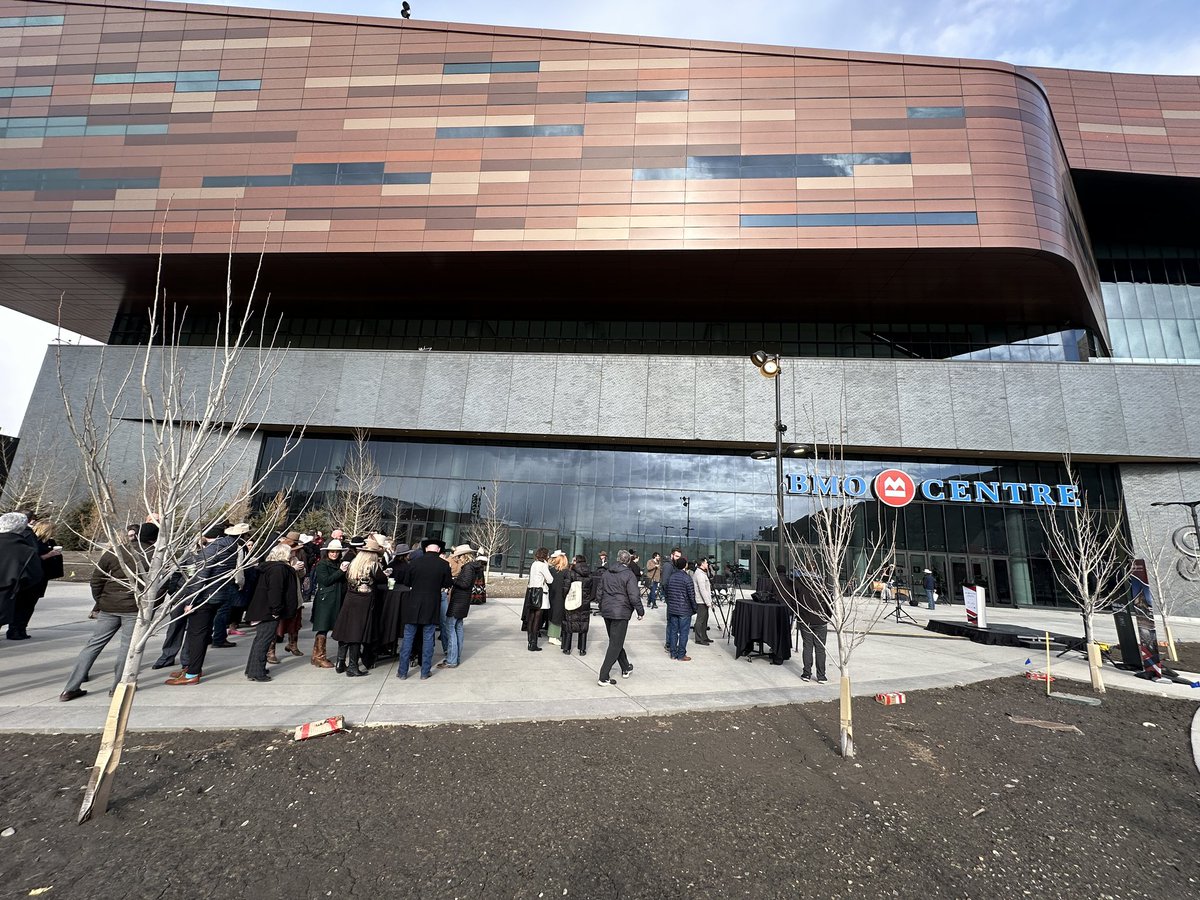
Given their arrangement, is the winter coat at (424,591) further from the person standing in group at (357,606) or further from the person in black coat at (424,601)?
the person standing in group at (357,606)

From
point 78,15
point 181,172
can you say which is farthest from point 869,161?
point 78,15

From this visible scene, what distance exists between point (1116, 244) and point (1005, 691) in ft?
128

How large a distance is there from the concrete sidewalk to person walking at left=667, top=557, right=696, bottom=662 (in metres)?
0.40

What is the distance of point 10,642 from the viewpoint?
7.70m

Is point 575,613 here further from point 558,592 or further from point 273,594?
point 273,594

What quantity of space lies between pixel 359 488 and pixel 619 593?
22179mm

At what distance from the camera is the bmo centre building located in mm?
23141

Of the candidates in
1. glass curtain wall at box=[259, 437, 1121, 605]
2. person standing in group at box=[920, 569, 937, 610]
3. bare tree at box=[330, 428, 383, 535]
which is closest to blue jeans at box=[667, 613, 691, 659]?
glass curtain wall at box=[259, 437, 1121, 605]

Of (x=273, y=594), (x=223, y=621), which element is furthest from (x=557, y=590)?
(x=223, y=621)

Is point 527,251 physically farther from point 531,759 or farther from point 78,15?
point 78,15

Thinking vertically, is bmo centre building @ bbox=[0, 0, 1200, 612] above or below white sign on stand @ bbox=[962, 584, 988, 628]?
above

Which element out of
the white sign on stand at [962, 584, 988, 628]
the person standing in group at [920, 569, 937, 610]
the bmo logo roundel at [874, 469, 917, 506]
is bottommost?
the person standing in group at [920, 569, 937, 610]

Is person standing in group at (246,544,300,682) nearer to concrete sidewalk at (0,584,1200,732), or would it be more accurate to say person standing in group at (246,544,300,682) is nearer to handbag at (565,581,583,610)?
concrete sidewalk at (0,584,1200,732)

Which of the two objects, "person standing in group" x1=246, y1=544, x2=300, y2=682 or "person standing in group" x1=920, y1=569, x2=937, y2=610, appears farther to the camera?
"person standing in group" x1=920, y1=569, x2=937, y2=610
